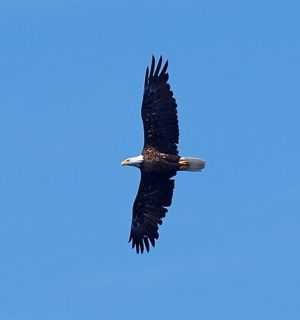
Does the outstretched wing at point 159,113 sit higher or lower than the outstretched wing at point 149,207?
higher

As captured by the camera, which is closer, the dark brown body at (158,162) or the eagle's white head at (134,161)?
the dark brown body at (158,162)

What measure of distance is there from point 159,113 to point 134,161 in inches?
61.7

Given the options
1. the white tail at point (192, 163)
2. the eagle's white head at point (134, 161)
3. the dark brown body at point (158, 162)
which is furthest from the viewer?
the eagle's white head at point (134, 161)

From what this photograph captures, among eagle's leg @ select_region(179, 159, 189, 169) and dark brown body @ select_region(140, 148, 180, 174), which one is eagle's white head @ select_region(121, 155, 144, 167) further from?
eagle's leg @ select_region(179, 159, 189, 169)

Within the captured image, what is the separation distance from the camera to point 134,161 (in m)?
46.4

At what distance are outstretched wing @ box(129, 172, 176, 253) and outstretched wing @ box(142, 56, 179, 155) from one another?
3.22 feet

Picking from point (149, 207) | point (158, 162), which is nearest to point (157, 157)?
point (158, 162)

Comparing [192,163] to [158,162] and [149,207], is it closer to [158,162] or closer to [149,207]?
[158,162]

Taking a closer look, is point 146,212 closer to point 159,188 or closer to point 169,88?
point 159,188

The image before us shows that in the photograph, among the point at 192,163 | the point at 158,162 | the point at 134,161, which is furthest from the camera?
the point at 134,161

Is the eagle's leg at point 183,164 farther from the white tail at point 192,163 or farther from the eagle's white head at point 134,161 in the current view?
the eagle's white head at point 134,161

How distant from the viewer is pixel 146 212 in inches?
1857

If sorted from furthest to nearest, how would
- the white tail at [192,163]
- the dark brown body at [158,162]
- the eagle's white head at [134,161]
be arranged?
the eagle's white head at [134,161]
the dark brown body at [158,162]
the white tail at [192,163]

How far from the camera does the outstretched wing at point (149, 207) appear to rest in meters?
46.7
